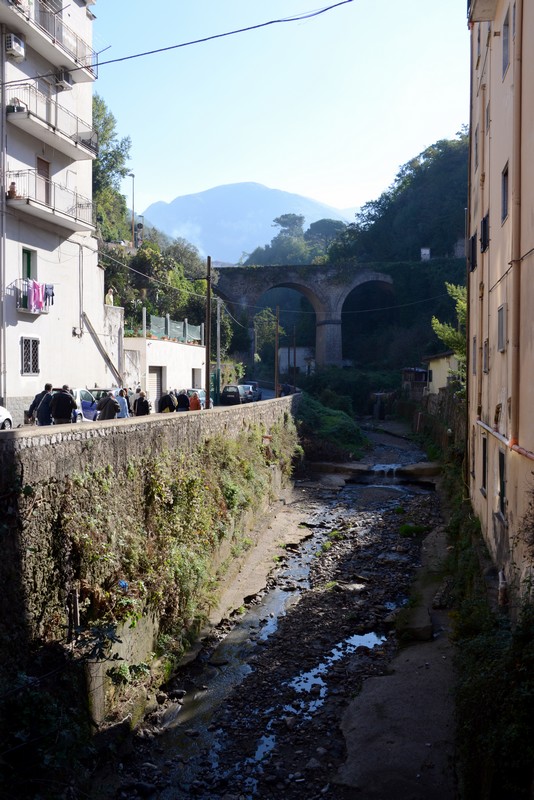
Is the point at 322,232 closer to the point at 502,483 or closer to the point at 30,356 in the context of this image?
the point at 30,356

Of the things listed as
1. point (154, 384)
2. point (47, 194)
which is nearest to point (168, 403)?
point (47, 194)

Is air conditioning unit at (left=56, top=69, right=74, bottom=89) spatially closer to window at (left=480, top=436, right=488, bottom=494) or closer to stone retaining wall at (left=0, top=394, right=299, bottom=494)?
stone retaining wall at (left=0, top=394, right=299, bottom=494)

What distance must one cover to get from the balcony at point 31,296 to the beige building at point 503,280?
41.8 ft

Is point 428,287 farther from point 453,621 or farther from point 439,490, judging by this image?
point 453,621

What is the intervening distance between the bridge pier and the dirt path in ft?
125

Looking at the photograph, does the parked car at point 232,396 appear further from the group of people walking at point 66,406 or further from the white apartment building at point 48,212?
the group of people walking at point 66,406

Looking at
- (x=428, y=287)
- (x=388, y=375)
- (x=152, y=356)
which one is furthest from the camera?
(x=428, y=287)

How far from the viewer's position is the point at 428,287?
52.0 m

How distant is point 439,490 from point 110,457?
14218 millimetres

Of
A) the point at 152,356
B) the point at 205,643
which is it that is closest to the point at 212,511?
the point at 205,643

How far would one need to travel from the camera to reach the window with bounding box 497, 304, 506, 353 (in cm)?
909

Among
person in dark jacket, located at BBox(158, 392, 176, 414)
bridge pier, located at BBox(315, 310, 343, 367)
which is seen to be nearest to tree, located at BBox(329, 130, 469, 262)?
bridge pier, located at BBox(315, 310, 343, 367)

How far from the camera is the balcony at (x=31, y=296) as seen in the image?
1981cm

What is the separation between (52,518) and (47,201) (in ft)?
57.1
